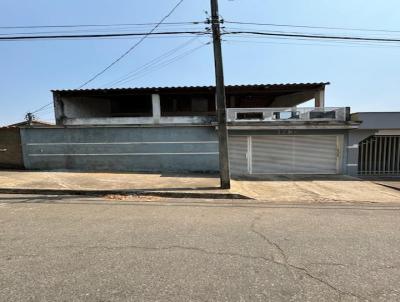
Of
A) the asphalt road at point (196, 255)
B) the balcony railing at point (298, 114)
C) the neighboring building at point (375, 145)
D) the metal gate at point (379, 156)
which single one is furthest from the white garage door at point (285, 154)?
the asphalt road at point (196, 255)

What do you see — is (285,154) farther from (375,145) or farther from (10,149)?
(10,149)

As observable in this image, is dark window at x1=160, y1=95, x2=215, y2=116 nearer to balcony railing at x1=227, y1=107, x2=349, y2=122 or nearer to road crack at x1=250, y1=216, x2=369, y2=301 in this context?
balcony railing at x1=227, y1=107, x2=349, y2=122

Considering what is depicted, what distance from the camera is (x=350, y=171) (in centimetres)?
1497

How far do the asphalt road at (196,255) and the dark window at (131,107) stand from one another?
Result: 1465 cm

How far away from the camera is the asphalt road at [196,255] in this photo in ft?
9.93

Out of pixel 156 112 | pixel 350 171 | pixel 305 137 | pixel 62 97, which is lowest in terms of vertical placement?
pixel 350 171

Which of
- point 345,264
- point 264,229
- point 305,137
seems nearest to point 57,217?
point 264,229

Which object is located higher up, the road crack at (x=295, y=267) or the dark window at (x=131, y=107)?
the dark window at (x=131, y=107)

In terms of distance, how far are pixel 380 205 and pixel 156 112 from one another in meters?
11.8

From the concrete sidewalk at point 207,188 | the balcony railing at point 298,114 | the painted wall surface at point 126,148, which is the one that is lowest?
the concrete sidewalk at point 207,188

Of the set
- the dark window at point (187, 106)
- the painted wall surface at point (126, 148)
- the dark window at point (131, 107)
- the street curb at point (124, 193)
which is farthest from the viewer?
the dark window at point (131, 107)

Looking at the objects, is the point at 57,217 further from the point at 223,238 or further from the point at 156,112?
the point at 156,112

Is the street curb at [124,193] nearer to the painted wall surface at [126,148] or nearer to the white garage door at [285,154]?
the painted wall surface at [126,148]

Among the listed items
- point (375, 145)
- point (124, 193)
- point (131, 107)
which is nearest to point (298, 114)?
point (375, 145)
